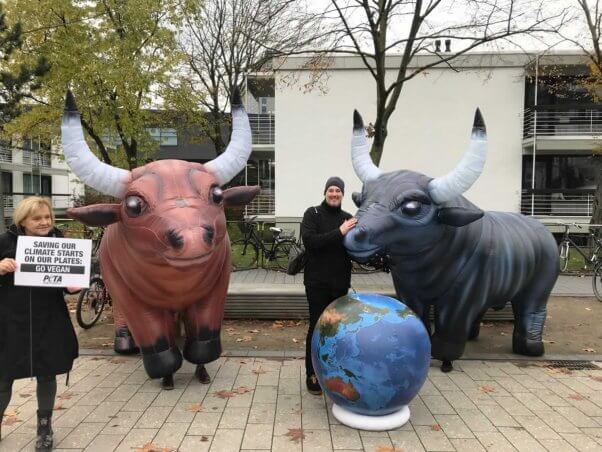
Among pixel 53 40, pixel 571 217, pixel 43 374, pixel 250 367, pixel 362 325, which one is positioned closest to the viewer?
pixel 43 374

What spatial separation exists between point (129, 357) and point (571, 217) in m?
18.3

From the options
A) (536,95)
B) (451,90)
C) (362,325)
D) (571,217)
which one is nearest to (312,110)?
(451,90)

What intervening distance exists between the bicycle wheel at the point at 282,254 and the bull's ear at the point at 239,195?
764 cm

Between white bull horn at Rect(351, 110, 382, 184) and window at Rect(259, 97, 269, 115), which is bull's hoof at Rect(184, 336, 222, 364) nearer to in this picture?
white bull horn at Rect(351, 110, 382, 184)

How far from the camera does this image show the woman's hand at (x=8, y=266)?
125 inches

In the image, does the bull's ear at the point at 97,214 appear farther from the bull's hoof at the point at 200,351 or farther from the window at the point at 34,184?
the window at the point at 34,184

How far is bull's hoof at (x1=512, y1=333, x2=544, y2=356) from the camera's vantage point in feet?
18.1

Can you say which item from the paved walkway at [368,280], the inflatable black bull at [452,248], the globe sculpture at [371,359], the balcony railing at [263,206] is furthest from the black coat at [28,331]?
the balcony railing at [263,206]

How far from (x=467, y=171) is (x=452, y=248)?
31.0 inches

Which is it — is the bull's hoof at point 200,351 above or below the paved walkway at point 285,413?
above

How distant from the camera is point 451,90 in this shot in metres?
17.6

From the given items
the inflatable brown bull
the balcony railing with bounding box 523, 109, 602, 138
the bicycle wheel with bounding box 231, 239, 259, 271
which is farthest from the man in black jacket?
the balcony railing with bounding box 523, 109, 602, 138

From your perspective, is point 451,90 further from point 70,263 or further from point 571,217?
point 70,263

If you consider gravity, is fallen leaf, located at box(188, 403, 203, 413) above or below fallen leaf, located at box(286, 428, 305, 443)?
below
